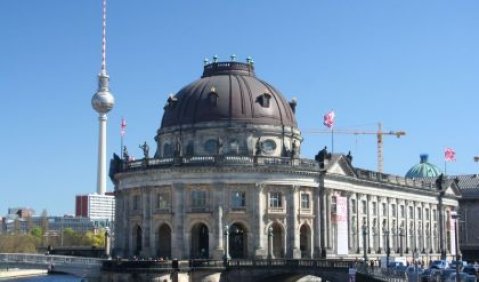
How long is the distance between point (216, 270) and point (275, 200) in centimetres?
1328

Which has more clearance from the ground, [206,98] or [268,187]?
[206,98]

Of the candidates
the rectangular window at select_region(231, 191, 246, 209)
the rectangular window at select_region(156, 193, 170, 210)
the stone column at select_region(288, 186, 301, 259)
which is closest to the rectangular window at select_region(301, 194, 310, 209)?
the stone column at select_region(288, 186, 301, 259)

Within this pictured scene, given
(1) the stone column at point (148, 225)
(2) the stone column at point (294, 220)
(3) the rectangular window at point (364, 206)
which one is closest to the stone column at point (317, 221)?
(2) the stone column at point (294, 220)

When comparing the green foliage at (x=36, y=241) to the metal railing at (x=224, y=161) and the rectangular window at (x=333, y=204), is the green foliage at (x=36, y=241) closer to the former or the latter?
the metal railing at (x=224, y=161)

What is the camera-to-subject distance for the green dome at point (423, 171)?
145 meters

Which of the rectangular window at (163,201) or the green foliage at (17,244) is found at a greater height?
the rectangular window at (163,201)

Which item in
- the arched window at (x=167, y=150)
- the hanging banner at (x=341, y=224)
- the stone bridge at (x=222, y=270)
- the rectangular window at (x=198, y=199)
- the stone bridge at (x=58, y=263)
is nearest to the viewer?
the stone bridge at (x=222, y=270)

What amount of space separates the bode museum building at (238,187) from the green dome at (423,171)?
38.8 m

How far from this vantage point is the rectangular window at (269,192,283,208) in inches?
3509

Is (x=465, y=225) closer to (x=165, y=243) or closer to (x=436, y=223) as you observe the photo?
(x=436, y=223)

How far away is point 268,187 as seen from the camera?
88.9m

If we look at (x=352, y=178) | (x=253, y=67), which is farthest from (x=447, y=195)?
(x=253, y=67)

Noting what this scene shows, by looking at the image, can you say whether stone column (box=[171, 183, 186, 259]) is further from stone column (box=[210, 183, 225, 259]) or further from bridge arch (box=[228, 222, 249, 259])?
bridge arch (box=[228, 222, 249, 259])

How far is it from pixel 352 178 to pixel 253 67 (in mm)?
19745
